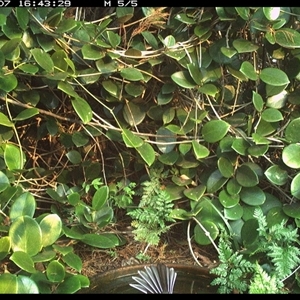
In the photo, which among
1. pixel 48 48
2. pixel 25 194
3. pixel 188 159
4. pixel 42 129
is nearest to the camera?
pixel 25 194

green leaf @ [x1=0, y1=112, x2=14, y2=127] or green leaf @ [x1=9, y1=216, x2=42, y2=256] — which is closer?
green leaf @ [x1=9, y1=216, x2=42, y2=256]

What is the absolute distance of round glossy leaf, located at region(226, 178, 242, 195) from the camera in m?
1.31

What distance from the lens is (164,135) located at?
4.51 ft

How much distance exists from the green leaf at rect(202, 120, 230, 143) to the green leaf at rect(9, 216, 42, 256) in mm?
542

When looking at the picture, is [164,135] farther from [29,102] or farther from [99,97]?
[29,102]

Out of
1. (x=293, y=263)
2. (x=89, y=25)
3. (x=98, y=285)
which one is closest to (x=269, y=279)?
(x=293, y=263)

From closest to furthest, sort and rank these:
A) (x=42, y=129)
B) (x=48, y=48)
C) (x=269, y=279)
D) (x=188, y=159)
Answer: (x=269, y=279), (x=48, y=48), (x=188, y=159), (x=42, y=129)

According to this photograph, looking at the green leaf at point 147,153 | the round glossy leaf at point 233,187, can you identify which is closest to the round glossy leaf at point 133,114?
the green leaf at point 147,153

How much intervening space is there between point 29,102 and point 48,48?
0.63 ft

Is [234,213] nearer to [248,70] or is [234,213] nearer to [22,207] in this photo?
[248,70]

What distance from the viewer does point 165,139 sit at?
54.4 inches

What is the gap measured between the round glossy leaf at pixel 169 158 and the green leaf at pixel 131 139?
0.10 metres

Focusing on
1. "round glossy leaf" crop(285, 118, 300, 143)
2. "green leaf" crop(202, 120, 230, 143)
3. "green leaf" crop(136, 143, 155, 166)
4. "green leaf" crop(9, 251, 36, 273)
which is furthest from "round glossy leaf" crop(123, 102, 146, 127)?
"green leaf" crop(9, 251, 36, 273)

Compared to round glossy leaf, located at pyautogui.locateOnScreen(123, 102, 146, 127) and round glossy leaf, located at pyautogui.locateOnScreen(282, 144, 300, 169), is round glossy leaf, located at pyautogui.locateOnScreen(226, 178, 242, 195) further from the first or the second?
round glossy leaf, located at pyautogui.locateOnScreen(123, 102, 146, 127)
